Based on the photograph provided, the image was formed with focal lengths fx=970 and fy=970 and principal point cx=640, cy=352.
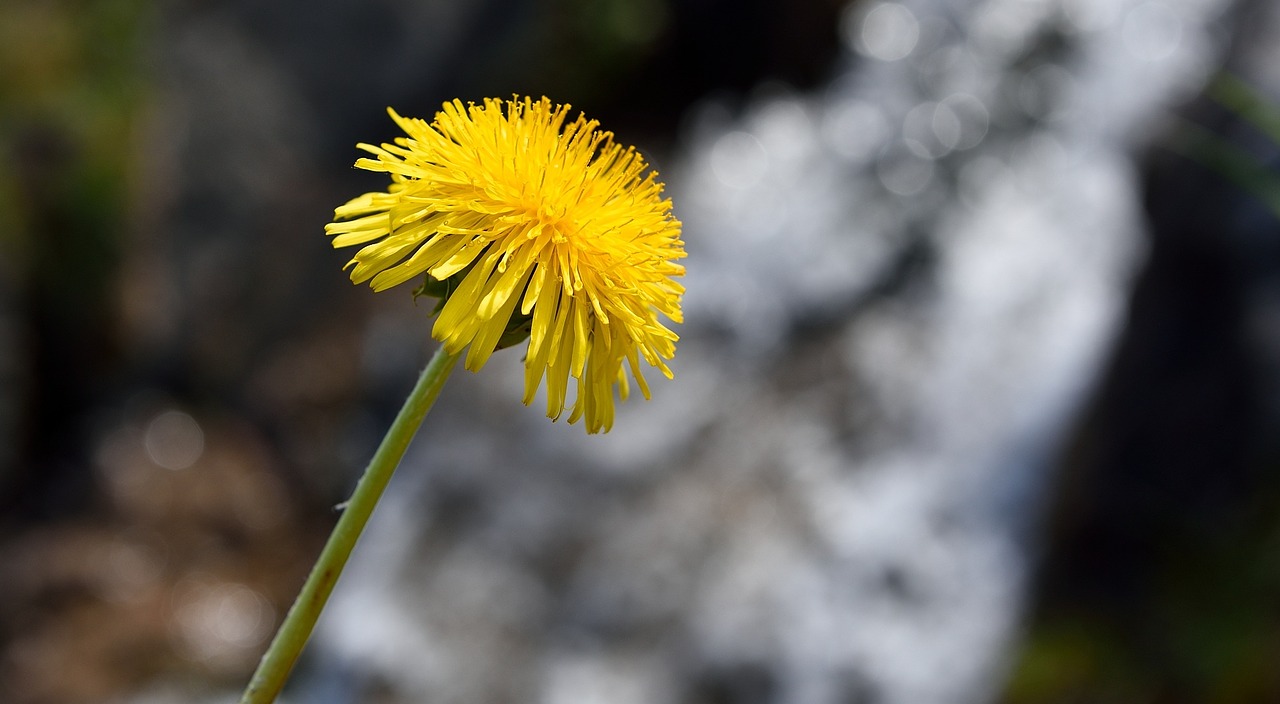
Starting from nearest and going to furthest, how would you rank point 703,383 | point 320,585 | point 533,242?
point 320,585 → point 533,242 → point 703,383

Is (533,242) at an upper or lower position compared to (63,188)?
lower

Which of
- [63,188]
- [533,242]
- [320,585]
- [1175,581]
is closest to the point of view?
[320,585]

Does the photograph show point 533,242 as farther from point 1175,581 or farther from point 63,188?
point 63,188

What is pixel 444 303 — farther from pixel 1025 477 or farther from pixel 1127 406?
pixel 1127 406

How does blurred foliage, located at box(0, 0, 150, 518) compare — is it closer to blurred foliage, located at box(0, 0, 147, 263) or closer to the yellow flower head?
blurred foliage, located at box(0, 0, 147, 263)

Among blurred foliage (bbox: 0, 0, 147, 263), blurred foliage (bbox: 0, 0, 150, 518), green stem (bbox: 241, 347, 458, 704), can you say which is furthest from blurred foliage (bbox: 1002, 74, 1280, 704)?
blurred foliage (bbox: 0, 0, 147, 263)

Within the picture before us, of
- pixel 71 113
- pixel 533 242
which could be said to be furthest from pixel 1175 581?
pixel 71 113

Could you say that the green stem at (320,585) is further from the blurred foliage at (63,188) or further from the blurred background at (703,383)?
the blurred foliage at (63,188)
